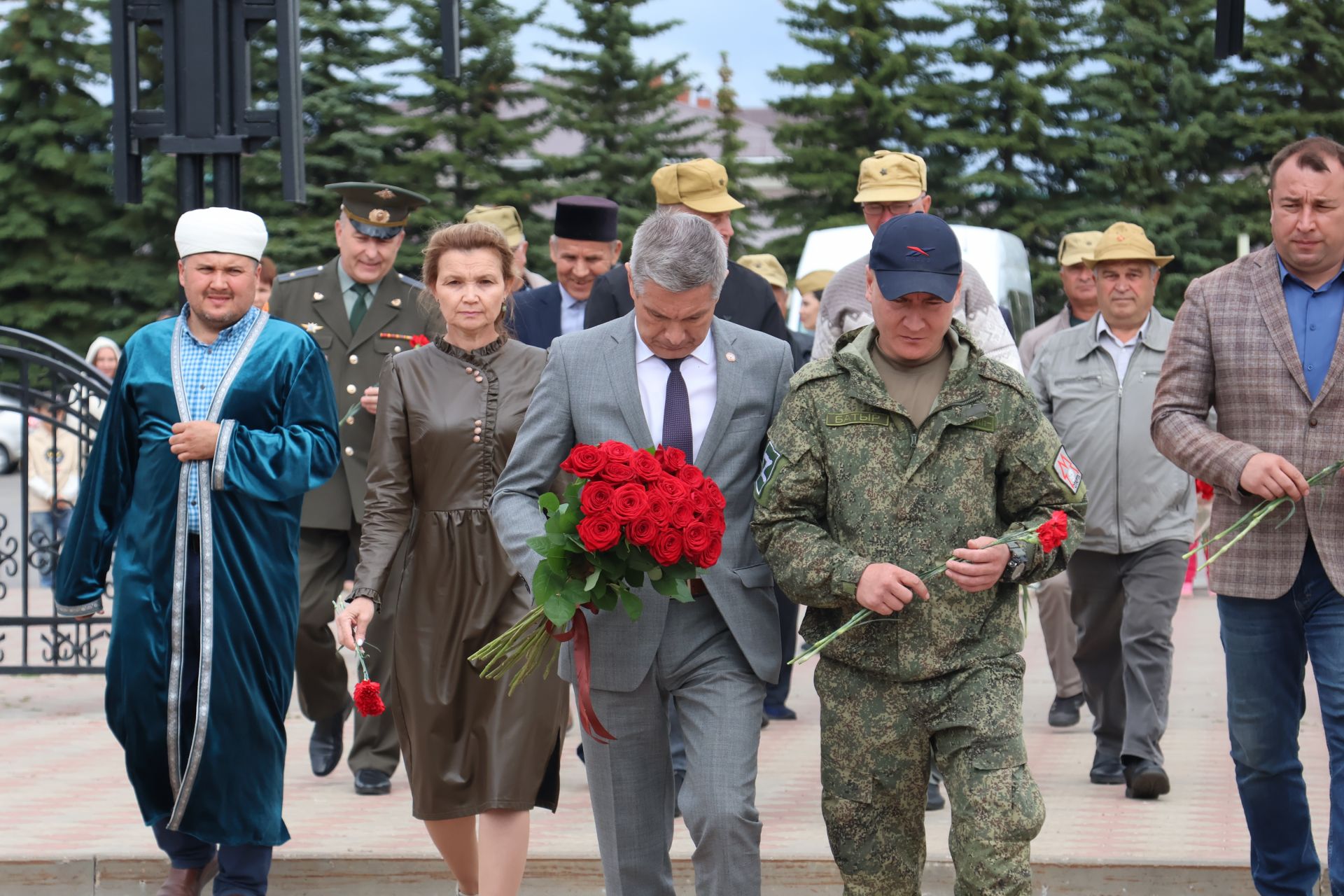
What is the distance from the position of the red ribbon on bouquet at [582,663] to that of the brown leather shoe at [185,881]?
1.98 metres

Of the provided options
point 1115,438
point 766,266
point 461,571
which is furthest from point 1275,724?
point 766,266

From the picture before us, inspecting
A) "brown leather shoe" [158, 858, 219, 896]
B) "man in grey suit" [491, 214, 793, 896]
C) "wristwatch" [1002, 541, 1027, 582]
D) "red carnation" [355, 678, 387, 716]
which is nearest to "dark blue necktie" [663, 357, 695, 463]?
"man in grey suit" [491, 214, 793, 896]

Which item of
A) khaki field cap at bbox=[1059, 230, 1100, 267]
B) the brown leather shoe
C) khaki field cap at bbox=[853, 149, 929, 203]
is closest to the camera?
the brown leather shoe

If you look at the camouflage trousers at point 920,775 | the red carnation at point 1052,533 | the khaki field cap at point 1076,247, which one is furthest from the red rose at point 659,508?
the khaki field cap at point 1076,247

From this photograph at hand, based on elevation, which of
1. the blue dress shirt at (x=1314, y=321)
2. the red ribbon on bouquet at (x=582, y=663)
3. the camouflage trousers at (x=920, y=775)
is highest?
the blue dress shirt at (x=1314, y=321)

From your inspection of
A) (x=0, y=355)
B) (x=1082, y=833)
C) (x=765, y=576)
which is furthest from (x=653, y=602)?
(x=0, y=355)

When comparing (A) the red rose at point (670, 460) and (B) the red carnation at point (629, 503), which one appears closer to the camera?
(B) the red carnation at point (629, 503)

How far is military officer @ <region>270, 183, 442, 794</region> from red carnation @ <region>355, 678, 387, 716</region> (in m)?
2.68

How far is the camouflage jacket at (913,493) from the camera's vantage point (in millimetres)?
4410

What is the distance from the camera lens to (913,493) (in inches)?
174

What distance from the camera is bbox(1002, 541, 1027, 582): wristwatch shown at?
4.30 meters

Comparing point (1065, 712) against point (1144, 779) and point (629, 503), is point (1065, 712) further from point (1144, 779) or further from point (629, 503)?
point (629, 503)

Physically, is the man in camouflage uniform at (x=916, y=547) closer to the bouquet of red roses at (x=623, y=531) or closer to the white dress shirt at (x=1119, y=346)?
the bouquet of red roses at (x=623, y=531)

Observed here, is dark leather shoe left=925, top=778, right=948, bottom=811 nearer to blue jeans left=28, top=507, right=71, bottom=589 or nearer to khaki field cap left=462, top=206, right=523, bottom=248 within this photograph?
khaki field cap left=462, top=206, right=523, bottom=248
